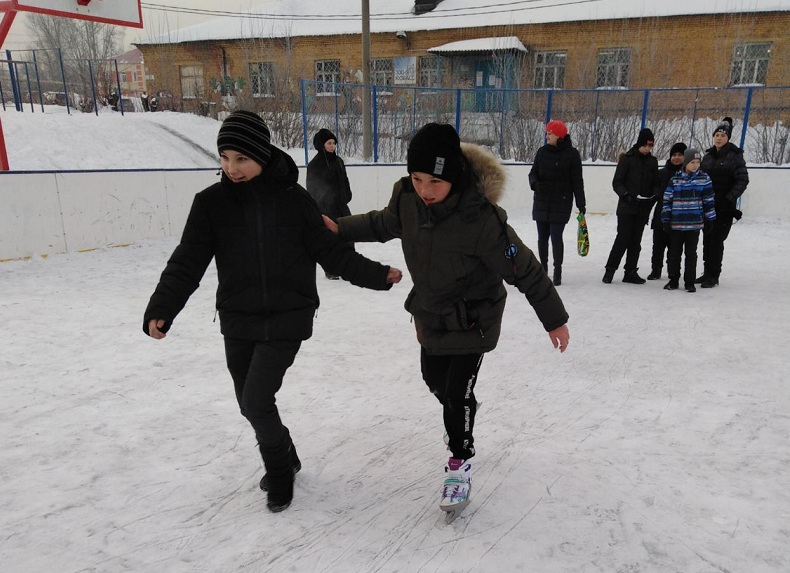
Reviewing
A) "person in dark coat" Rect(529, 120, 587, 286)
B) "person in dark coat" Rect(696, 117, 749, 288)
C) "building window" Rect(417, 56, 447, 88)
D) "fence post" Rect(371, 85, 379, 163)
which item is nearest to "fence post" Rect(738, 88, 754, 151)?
"person in dark coat" Rect(696, 117, 749, 288)

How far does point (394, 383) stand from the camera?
3.70m

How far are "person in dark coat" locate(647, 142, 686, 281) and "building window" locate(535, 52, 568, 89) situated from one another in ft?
57.1

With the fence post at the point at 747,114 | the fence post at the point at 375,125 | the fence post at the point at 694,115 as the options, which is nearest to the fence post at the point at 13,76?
the fence post at the point at 375,125

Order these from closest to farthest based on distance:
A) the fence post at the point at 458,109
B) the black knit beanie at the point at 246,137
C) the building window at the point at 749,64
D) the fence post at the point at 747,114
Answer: the black knit beanie at the point at 246,137
the fence post at the point at 747,114
the fence post at the point at 458,109
the building window at the point at 749,64

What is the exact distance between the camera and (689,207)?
18.6ft

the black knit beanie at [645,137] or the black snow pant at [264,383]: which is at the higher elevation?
the black knit beanie at [645,137]

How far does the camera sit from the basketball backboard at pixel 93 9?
7.32 m

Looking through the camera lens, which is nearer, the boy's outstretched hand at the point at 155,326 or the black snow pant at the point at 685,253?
the boy's outstretched hand at the point at 155,326

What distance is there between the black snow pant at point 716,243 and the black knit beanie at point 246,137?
5.48 metres

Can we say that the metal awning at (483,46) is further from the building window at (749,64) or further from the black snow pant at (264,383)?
the black snow pant at (264,383)

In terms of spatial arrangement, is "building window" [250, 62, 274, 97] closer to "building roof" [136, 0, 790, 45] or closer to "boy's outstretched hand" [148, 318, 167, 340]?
"building roof" [136, 0, 790, 45]

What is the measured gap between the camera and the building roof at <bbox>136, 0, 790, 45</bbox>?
20984mm

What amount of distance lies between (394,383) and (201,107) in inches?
761

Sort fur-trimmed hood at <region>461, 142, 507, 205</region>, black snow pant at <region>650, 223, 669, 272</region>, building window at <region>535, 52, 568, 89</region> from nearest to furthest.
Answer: fur-trimmed hood at <region>461, 142, 507, 205</region> → black snow pant at <region>650, 223, 669, 272</region> → building window at <region>535, 52, 568, 89</region>
